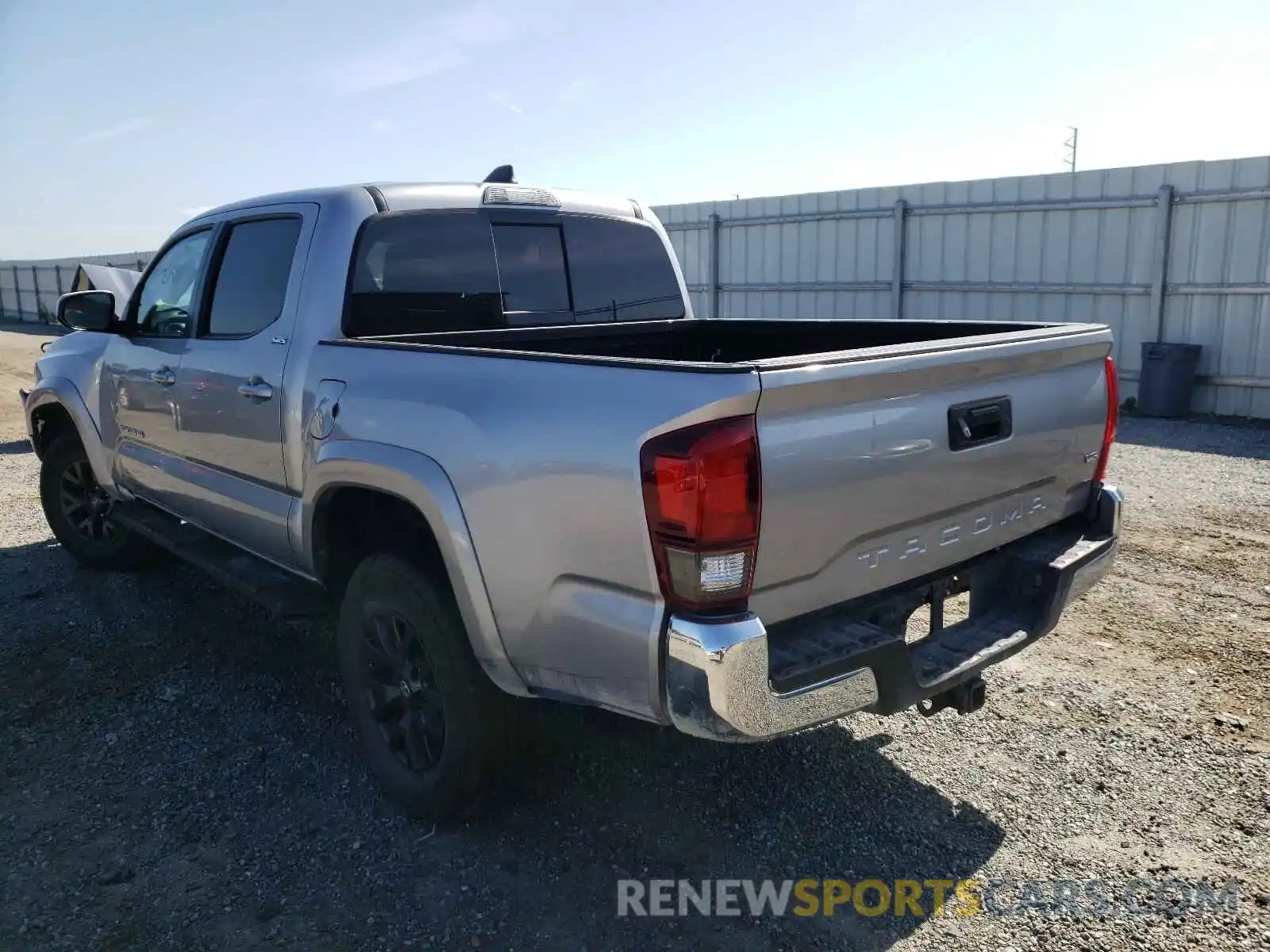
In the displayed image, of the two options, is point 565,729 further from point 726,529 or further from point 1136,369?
point 1136,369

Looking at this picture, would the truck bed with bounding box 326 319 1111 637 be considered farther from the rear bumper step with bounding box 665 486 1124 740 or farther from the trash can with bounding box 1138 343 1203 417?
the trash can with bounding box 1138 343 1203 417

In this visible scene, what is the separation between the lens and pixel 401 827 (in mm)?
3178

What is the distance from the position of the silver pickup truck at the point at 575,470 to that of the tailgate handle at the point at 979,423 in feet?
0.04

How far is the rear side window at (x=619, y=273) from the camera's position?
170 inches

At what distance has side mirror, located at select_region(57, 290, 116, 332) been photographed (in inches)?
184

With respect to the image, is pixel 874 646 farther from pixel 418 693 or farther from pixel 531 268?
pixel 531 268

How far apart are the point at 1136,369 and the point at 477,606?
36.7ft

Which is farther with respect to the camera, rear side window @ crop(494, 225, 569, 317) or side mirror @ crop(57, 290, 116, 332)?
side mirror @ crop(57, 290, 116, 332)

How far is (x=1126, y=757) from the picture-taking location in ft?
11.5

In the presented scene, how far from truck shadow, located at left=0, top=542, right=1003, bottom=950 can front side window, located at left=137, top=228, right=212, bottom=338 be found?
165 centimetres

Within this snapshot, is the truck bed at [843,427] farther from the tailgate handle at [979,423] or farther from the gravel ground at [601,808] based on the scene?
the gravel ground at [601,808]

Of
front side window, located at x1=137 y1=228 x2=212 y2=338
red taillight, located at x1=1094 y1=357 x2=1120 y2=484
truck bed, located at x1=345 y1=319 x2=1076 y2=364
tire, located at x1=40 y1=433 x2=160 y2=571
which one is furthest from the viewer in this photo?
tire, located at x1=40 y1=433 x2=160 y2=571

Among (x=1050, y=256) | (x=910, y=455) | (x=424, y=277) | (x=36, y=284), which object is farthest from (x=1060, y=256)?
(x=36, y=284)

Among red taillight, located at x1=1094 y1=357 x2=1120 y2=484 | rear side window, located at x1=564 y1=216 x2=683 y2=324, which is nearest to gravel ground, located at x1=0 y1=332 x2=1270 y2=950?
red taillight, located at x1=1094 y1=357 x2=1120 y2=484
